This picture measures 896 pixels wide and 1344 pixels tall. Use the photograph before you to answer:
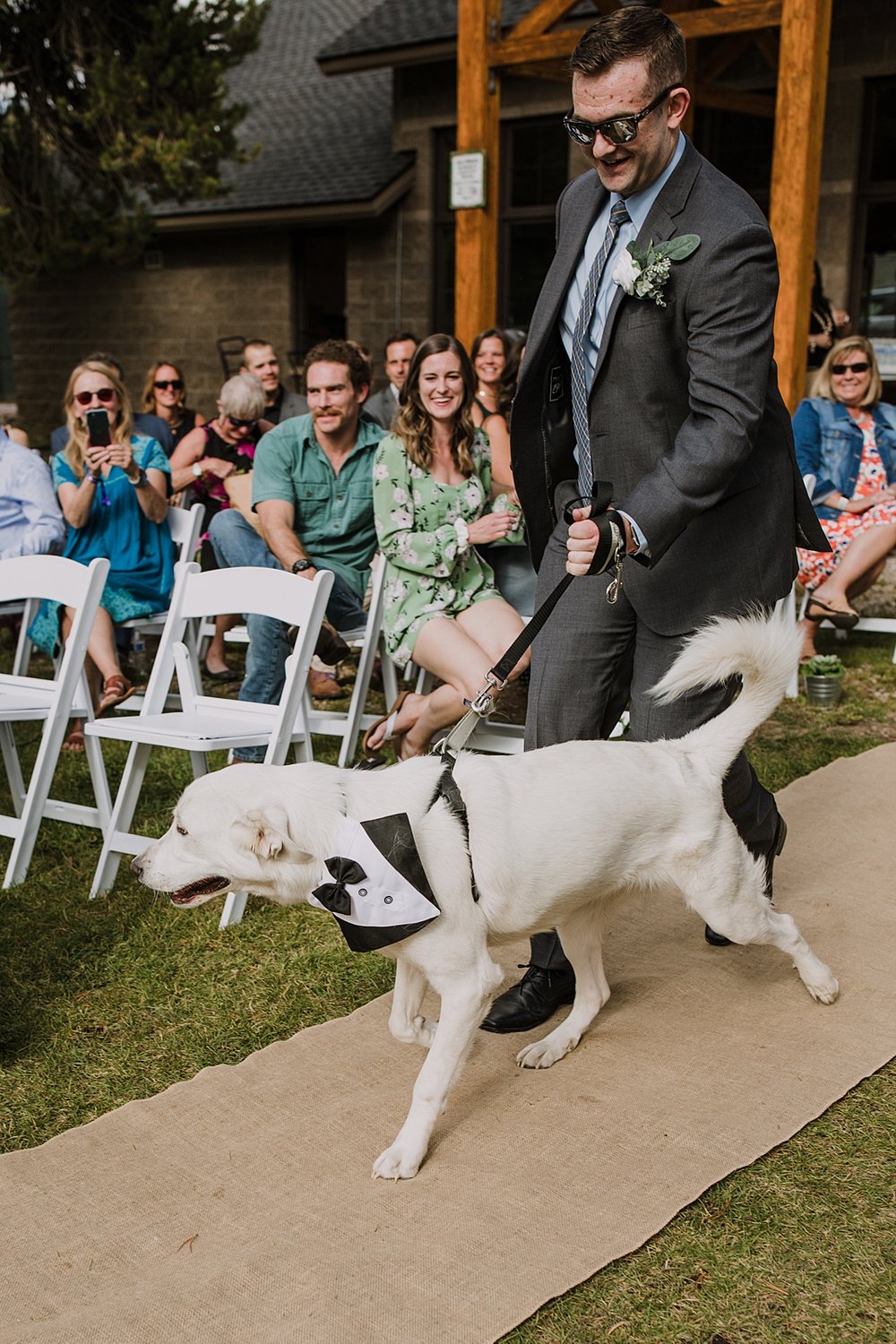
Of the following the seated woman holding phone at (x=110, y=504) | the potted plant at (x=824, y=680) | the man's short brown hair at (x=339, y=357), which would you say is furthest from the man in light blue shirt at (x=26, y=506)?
the potted plant at (x=824, y=680)

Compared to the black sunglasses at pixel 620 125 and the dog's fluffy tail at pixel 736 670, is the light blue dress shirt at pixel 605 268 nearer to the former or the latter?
the black sunglasses at pixel 620 125

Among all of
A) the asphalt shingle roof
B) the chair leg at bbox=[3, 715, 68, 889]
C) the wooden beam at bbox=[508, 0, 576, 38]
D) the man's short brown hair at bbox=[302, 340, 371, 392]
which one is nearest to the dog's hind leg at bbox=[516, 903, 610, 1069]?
the chair leg at bbox=[3, 715, 68, 889]

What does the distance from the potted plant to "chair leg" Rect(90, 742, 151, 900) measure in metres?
3.92

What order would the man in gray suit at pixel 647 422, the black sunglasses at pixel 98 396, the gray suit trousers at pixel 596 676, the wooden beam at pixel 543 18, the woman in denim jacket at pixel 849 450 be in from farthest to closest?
1. the wooden beam at pixel 543 18
2. the woman in denim jacket at pixel 849 450
3. the black sunglasses at pixel 98 396
4. the gray suit trousers at pixel 596 676
5. the man in gray suit at pixel 647 422

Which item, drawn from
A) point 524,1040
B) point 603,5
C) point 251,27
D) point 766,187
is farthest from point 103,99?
point 524,1040

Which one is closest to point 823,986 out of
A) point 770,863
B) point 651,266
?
point 770,863

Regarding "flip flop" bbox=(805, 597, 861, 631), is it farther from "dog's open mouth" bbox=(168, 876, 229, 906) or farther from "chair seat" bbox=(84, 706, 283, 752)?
"dog's open mouth" bbox=(168, 876, 229, 906)

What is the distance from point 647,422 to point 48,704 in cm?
273

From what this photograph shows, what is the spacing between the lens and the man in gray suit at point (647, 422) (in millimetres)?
2969

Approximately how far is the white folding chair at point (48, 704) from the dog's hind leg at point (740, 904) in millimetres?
2620

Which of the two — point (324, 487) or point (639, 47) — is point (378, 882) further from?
point (324, 487)

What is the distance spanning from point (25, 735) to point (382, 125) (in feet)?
40.2

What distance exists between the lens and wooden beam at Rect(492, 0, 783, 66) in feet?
25.5

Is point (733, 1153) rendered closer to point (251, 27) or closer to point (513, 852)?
point (513, 852)
